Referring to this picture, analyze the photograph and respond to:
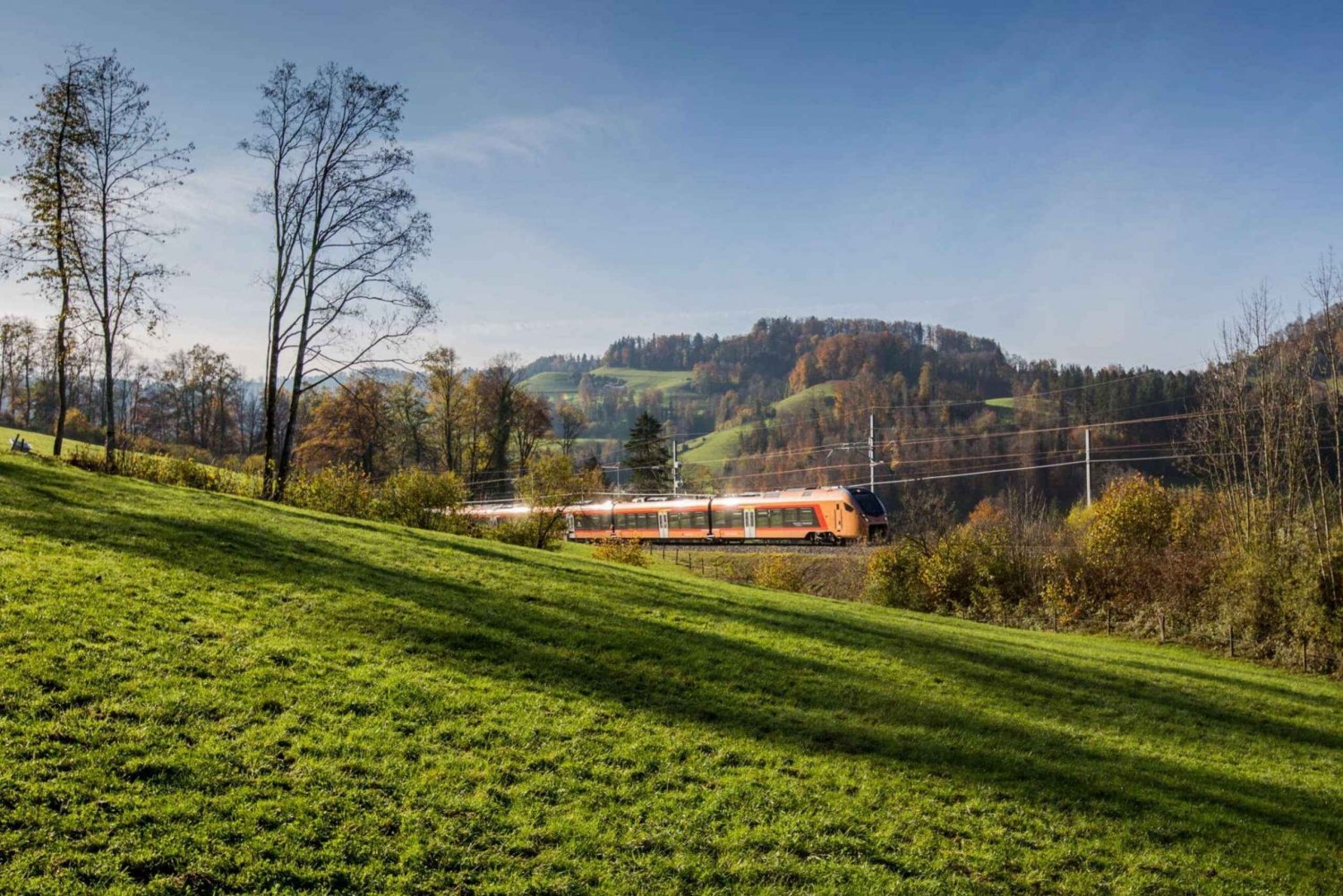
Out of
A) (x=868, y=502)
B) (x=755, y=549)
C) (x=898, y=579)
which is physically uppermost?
(x=868, y=502)

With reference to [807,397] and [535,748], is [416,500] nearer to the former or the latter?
[535,748]

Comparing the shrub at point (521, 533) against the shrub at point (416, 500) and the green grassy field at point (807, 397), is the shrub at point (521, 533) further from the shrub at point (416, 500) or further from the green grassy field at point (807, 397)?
the green grassy field at point (807, 397)

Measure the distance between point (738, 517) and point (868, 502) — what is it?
7.54m

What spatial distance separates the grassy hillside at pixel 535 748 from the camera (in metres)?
5.27

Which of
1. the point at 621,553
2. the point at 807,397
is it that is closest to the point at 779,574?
the point at 621,553

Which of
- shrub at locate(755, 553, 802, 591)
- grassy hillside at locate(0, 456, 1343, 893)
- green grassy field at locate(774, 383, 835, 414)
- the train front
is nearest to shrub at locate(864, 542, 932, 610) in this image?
shrub at locate(755, 553, 802, 591)

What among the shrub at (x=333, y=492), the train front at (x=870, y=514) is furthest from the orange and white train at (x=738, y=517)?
the shrub at (x=333, y=492)

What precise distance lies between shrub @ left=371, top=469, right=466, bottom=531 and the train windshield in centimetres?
2008

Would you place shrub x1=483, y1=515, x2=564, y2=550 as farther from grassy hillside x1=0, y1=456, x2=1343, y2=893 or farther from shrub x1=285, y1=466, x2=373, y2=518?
grassy hillside x1=0, y1=456, x2=1343, y2=893

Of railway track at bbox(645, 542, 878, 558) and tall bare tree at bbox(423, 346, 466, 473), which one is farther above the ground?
tall bare tree at bbox(423, 346, 466, 473)

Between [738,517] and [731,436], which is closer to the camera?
[738,517]

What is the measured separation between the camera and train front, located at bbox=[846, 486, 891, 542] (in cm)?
3803

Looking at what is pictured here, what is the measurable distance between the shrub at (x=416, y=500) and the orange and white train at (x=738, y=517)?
597 cm

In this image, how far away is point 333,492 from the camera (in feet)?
85.8
